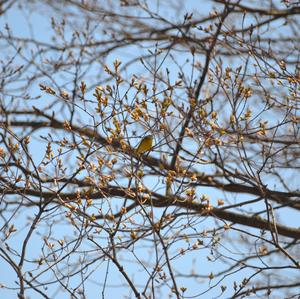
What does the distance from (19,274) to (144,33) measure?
462 centimetres

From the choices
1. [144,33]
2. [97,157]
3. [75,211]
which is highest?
[144,33]

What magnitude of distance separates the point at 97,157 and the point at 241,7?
11.8ft

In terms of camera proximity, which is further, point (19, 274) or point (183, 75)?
point (183, 75)

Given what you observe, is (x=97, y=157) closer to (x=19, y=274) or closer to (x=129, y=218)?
(x=129, y=218)

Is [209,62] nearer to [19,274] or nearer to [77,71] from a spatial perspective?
[77,71]

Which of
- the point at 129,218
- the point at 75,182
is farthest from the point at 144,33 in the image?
the point at 129,218

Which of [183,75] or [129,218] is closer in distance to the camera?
[129,218]

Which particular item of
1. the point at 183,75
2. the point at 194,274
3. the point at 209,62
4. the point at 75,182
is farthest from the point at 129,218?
the point at 194,274

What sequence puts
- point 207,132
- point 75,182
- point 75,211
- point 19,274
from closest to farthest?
point 19,274, point 75,211, point 207,132, point 75,182

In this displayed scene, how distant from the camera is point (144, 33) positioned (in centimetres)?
707

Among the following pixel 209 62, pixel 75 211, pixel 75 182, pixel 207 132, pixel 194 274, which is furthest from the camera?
pixel 194 274

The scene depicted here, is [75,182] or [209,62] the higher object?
[209,62]

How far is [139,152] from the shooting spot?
12.6 ft

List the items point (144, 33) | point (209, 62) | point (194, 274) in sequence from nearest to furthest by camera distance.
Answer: point (209, 62) → point (194, 274) → point (144, 33)
